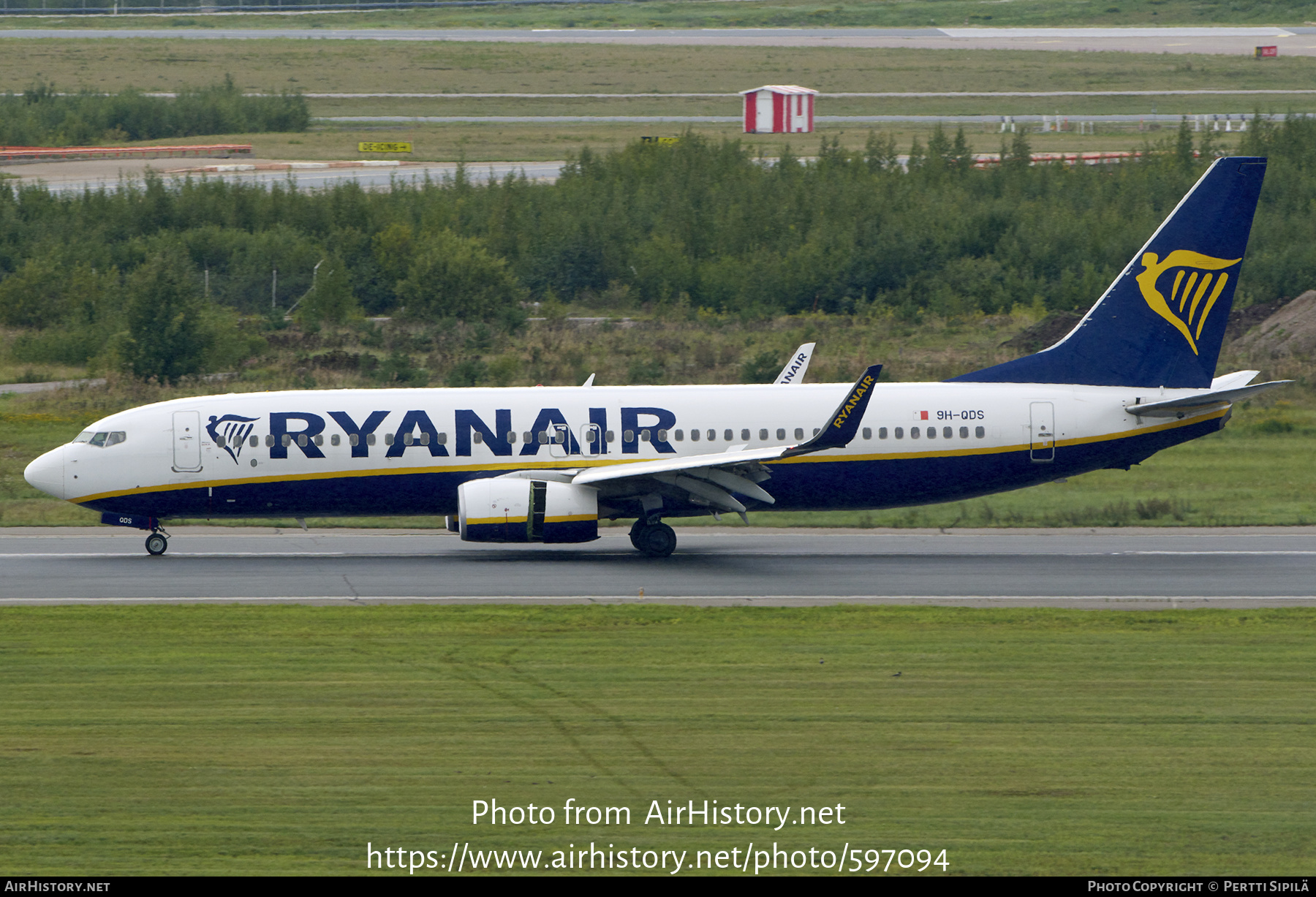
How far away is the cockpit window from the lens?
30.5 metres

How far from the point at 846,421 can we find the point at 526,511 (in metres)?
6.29

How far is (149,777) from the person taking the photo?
15641mm

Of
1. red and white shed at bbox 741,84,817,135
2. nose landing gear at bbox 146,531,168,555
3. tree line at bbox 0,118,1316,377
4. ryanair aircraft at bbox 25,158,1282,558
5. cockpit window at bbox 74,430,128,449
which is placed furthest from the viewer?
red and white shed at bbox 741,84,817,135

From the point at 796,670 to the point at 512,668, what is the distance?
12.6 feet

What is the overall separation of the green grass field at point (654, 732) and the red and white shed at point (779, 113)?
245 feet

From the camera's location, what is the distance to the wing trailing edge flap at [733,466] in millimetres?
27734

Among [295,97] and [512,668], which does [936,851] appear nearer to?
[512,668]

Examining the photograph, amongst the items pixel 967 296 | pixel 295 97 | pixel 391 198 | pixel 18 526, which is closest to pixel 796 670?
pixel 18 526

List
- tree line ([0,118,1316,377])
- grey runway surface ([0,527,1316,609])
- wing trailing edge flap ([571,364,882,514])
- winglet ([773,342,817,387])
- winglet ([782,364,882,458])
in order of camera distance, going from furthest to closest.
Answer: tree line ([0,118,1316,377]) < winglet ([773,342,817,387]) < wing trailing edge flap ([571,364,882,514]) < winglet ([782,364,882,458]) < grey runway surface ([0,527,1316,609])

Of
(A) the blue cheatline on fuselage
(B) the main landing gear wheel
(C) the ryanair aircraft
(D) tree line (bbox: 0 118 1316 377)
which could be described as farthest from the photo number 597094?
(D) tree line (bbox: 0 118 1316 377)

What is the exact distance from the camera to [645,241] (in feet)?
220

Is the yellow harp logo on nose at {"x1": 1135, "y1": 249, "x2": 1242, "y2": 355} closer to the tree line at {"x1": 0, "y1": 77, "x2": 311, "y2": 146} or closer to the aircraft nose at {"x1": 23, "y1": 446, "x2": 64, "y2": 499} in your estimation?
the aircraft nose at {"x1": 23, "y1": 446, "x2": 64, "y2": 499}

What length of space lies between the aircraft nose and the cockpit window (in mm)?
584

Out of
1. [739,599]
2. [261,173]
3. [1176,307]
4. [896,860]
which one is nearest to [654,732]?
[896,860]
